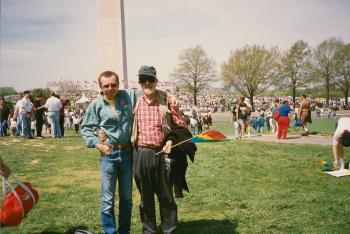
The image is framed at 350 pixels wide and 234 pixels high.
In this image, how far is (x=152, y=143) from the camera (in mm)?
3604

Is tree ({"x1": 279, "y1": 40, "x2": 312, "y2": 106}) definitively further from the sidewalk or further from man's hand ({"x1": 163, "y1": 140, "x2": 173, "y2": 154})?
man's hand ({"x1": 163, "y1": 140, "x2": 173, "y2": 154})

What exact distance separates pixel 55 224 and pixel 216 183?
9.90ft

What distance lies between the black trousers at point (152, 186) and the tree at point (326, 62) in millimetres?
51925

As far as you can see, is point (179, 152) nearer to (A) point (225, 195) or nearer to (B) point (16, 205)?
(B) point (16, 205)

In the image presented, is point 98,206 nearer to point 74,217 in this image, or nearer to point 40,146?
point 74,217

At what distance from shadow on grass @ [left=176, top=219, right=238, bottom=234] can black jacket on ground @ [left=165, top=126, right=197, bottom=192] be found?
73cm

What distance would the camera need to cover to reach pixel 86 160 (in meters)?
8.81

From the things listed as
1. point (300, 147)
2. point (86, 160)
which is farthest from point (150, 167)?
point (300, 147)

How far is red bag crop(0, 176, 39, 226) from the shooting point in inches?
134

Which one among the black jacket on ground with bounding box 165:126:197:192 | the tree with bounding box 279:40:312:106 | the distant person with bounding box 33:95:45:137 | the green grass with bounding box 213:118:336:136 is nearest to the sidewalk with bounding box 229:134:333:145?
the green grass with bounding box 213:118:336:136

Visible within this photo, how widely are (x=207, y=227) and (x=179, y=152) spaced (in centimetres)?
117

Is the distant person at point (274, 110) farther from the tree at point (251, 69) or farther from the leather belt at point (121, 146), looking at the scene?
the tree at point (251, 69)

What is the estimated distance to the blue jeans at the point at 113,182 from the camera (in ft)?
12.1

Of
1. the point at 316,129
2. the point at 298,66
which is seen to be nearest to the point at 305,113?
the point at 316,129
